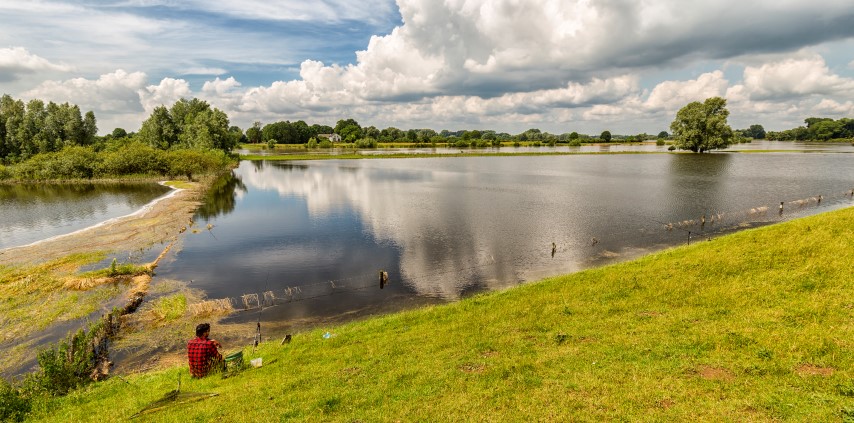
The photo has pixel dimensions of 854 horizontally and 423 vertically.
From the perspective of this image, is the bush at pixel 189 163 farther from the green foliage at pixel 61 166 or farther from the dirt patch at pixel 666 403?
the dirt patch at pixel 666 403

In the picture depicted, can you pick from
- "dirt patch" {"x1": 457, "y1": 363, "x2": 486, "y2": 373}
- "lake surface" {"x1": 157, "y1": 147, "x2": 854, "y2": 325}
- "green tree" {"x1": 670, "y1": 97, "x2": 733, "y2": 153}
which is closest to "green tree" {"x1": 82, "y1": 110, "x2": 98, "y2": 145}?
"lake surface" {"x1": 157, "y1": 147, "x2": 854, "y2": 325}

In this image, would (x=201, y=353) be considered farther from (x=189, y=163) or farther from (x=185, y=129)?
(x=185, y=129)

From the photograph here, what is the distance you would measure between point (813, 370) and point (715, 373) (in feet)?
8.16

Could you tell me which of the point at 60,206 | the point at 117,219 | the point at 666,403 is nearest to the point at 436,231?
the point at 666,403

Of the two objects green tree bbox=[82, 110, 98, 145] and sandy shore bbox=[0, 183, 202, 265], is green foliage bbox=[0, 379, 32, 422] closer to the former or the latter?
sandy shore bbox=[0, 183, 202, 265]

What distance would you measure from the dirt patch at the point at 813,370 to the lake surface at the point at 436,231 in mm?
21408

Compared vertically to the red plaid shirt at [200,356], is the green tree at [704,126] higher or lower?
higher

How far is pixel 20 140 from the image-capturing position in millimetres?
118375

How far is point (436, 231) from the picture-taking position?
50438 mm

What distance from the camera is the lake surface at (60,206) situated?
5331cm

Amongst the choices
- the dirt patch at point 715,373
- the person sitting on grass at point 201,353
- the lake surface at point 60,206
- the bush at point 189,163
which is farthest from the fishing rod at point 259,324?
the bush at point 189,163

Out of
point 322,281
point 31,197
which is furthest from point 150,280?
point 31,197

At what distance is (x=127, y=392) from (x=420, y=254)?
92.8 ft

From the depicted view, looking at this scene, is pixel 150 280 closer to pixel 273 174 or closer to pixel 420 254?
pixel 420 254
